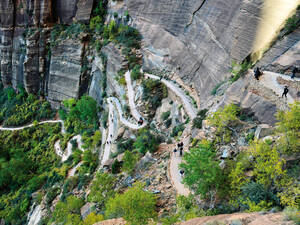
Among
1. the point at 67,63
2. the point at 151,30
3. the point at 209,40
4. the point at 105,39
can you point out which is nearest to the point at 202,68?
the point at 209,40

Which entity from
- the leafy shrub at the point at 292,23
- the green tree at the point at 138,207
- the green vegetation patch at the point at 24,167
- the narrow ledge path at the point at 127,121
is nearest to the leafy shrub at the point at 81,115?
the narrow ledge path at the point at 127,121

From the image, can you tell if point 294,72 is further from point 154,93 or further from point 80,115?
point 80,115

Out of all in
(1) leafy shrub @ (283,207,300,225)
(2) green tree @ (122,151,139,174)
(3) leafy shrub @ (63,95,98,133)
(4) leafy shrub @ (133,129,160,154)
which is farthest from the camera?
(3) leafy shrub @ (63,95,98,133)

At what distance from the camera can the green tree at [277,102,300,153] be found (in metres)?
11.7

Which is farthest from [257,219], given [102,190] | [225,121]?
[102,190]

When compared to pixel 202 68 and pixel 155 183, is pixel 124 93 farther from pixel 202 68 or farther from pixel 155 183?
pixel 155 183

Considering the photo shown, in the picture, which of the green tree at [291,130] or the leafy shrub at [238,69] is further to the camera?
the leafy shrub at [238,69]

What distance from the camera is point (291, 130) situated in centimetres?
1203

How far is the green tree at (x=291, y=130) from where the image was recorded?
11703 mm

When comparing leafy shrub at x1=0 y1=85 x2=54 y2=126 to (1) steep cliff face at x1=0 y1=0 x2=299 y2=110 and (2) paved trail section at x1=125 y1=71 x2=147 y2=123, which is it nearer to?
(1) steep cliff face at x1=0 y1=0 x2=299 y2=110

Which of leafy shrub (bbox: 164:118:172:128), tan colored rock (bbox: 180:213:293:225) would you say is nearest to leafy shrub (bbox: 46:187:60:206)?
leafy shrub (bbox: 164:118:172:128)

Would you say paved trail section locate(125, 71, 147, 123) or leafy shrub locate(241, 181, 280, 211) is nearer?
leafy shrub locate(241, 181, 280, 211)

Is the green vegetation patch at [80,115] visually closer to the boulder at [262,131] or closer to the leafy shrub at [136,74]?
the leafy shrub at [136,74]

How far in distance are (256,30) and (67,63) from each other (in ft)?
108
